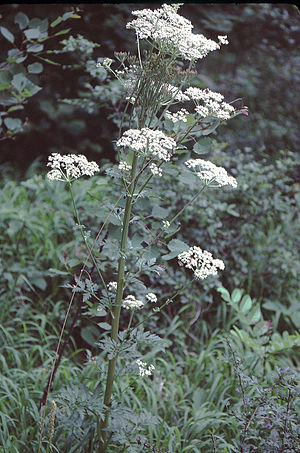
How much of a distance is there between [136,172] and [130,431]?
32.8 inches

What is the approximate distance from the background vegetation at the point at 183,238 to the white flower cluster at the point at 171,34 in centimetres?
50

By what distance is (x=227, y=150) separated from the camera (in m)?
3.52

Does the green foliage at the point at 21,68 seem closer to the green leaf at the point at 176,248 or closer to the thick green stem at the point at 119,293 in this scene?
the thick green stem at the point at 119,293

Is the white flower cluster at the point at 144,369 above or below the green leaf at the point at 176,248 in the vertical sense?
below

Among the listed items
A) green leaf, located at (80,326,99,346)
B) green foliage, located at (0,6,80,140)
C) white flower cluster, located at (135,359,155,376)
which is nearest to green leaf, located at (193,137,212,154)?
white flower cluster, located at (135,359,155,376)

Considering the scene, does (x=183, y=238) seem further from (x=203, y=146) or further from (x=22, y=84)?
(x=203, y=146)

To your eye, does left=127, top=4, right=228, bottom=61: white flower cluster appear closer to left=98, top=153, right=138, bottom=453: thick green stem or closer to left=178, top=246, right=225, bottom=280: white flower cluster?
left=98, top=153, right=138, bottom=453: thick green stem

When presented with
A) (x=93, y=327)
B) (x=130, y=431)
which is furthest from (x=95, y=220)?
(x=130, y=431)

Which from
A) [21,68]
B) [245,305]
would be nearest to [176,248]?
[245,305]

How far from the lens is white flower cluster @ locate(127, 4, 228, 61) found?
4.69ft

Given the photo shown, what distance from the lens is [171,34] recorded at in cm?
142

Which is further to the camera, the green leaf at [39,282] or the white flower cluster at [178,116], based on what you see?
the green leaf at [39,282]

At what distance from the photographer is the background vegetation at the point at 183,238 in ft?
6.38

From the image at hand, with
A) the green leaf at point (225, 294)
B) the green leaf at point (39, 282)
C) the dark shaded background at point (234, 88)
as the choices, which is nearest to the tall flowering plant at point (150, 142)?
the green leaf at point (225, 294)
